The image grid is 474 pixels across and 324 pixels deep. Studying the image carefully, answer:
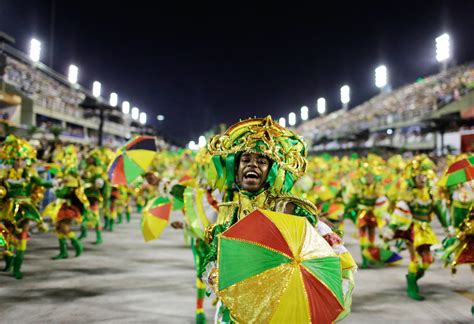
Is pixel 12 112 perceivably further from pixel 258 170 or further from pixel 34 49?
pixel 258 170

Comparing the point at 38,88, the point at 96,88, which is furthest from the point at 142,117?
the point at 38,88

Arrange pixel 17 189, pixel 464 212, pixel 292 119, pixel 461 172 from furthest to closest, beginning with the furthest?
pixel 292 119
pixel 17 189
pixel 464 212
pixel 461 172

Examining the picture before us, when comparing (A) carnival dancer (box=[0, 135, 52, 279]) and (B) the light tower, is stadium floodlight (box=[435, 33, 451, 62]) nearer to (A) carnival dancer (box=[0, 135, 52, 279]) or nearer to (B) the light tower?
(B) the light tower

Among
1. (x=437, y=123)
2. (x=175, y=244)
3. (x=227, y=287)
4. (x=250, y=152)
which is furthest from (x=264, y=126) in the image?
(x=437, y=123)

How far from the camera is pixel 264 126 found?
272cm

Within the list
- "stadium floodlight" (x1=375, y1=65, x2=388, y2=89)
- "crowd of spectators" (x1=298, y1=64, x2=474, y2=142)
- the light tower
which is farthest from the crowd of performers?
"stadium floodlight" (x1=375, y1=65, x2=388, y2=89)

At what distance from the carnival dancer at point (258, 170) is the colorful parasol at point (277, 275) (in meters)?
0.59

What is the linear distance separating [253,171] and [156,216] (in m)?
3.33

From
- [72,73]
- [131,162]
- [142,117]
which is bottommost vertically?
[131,162]

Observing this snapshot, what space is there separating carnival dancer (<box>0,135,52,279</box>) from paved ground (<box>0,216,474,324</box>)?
0.76 m

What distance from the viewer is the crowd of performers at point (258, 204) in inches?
90.2

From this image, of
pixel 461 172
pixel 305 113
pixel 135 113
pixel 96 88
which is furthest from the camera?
pixel 305 113

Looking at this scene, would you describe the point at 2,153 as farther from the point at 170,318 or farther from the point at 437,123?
the point at 437,123

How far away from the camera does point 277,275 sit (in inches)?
72.7
